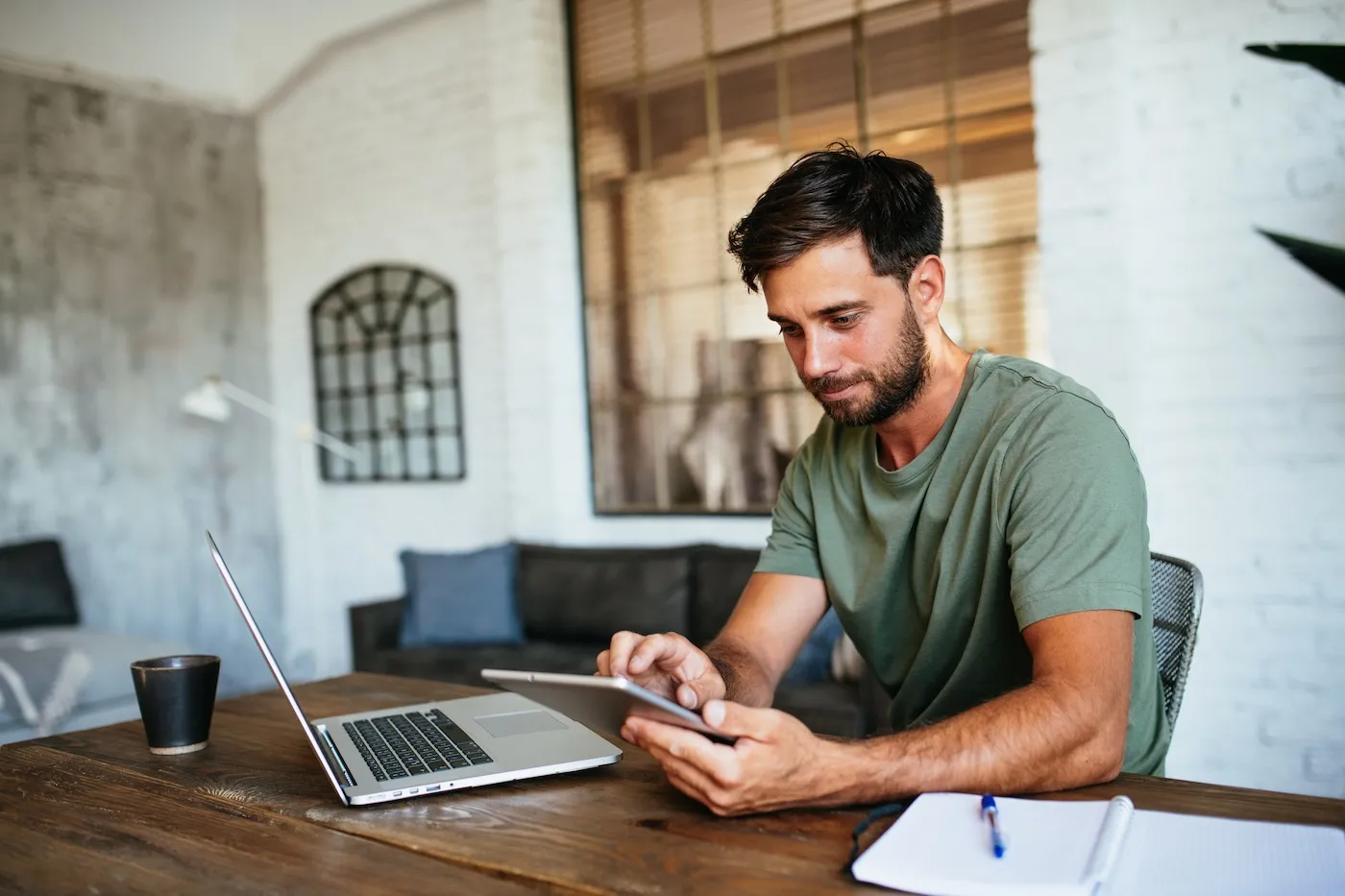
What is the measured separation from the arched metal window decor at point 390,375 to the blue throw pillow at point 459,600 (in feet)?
2.95

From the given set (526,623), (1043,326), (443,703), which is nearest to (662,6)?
(1043,326)

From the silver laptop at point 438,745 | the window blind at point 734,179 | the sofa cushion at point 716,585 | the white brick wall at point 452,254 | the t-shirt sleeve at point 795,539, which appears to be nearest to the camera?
the silver laptop at point 438,745

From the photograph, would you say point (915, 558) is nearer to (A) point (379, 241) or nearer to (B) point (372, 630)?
(B) point (372, 630)

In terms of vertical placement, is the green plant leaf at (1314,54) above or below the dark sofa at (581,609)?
above

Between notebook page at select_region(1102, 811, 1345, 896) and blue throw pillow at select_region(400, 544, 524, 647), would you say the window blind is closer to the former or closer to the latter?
blue throw pillow at select_region(400, 544, 524, 647)

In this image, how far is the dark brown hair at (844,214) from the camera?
1492 mm

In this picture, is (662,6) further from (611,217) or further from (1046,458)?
(1046,458)

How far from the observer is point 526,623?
13.8 feet

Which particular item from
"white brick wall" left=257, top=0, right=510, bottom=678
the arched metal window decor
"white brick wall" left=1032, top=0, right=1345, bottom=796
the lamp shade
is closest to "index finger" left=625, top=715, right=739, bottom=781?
"white brick wall" left=1032, top=0, right=1345, bottom=796

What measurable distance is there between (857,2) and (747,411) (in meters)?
1.45

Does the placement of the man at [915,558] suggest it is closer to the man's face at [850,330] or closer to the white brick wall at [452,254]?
the man's face at [850,330]

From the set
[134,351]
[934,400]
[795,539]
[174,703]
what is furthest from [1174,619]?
[134,351]

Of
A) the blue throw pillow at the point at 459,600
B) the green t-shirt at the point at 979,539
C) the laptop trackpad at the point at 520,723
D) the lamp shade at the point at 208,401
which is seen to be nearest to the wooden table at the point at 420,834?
the laptop trackpad at the point at 520,723

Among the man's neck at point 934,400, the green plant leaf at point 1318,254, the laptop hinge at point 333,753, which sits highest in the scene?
the green plant leaf at point 1318,254
